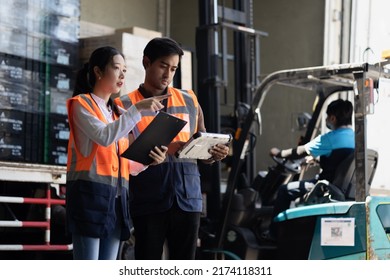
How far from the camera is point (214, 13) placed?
746 centimetres

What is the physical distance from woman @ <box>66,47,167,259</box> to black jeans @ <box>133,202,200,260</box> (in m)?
0.09

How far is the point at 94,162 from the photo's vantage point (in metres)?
3.73

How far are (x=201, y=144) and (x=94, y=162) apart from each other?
0.47 m

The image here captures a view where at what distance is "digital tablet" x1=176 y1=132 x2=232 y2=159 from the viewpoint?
381cm

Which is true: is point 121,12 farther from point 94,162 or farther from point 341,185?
point 94,162

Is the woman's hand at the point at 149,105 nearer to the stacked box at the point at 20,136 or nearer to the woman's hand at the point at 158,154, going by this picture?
the woman's hand at the point at 158,154

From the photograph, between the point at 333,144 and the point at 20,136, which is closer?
the point at 333,144

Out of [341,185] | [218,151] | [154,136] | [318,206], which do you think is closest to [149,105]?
[154,136]

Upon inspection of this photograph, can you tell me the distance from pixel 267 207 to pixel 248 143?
595 mm

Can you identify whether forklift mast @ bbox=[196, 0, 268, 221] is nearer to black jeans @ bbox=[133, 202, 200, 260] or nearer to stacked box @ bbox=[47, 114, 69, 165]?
stacked box @ bbox=[47, 114, 69, 165]

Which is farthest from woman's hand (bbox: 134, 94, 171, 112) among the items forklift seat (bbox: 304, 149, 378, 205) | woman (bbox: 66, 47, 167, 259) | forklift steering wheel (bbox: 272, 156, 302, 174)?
forklift steering wheel (bbox: 272, 156, 302, 174)

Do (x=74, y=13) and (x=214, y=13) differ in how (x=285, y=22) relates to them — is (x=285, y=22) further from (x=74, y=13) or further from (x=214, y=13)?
(x=74, y=13)

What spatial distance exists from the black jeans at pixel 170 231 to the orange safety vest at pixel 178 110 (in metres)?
0.34

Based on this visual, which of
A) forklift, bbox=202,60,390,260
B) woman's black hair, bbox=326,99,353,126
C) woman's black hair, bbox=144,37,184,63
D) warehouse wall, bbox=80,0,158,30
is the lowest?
forklift, bbox=202,60,390,260
